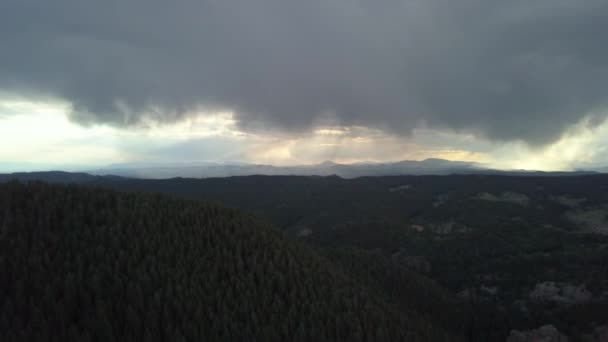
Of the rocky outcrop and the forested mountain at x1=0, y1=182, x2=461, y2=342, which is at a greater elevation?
the forested mountain at x1=0, y1=182, x2=461, y2=342

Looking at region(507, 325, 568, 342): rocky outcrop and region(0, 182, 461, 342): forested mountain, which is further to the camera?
region(507, 325, 568, 342): rocky outcrop

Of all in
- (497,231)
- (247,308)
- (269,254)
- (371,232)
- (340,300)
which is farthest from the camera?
(371,232)

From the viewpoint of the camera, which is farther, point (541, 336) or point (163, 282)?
point (541, 336)

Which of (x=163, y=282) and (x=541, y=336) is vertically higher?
(x=163, y=282)

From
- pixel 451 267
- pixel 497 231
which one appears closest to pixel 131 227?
pixel 451 267

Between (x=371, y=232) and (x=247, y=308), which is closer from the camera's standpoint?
(x=247, y=308)

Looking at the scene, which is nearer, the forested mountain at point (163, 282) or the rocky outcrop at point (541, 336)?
the forested mountain at point (163, 282)

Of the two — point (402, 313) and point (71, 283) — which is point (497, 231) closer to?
point (402, 313)

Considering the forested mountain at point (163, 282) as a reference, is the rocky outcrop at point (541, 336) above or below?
below
